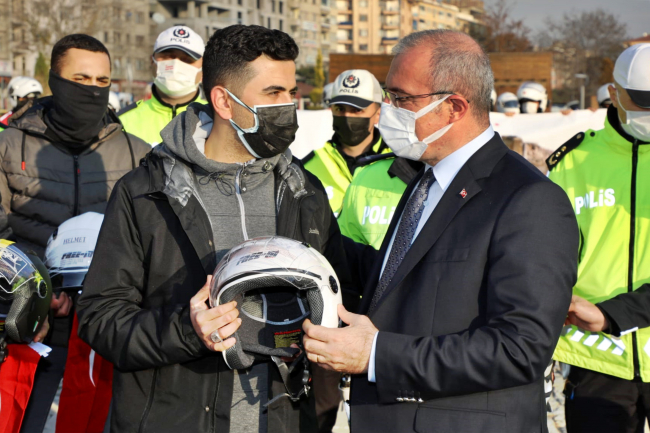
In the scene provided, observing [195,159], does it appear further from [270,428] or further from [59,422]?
[59,422]

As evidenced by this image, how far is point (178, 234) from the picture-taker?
116 inches

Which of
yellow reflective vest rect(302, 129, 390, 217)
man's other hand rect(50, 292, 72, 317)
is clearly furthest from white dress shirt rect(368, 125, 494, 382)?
yellow reflective vest rect(302, 129, 390, 217)

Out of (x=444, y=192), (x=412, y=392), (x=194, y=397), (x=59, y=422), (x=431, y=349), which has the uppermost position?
(x=444, y=192)

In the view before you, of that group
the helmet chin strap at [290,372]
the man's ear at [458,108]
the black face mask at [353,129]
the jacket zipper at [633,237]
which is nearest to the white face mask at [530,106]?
the black face mask at [353,129]

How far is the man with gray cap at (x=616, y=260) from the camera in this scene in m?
3.84

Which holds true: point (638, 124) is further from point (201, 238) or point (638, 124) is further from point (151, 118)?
point (151, 118)

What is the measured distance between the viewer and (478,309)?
96.8 inches

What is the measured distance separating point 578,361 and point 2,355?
3.01 metres

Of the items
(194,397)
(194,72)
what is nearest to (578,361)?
(194,397)

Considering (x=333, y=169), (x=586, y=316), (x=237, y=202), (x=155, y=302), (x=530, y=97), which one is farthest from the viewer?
(x=530, y=97)

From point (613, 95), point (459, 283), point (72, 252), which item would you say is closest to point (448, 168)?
point (459, 283)

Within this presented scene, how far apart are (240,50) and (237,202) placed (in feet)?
2.15

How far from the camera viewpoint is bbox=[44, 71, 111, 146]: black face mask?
4.95 metres

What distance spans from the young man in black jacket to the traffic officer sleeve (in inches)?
60.1
